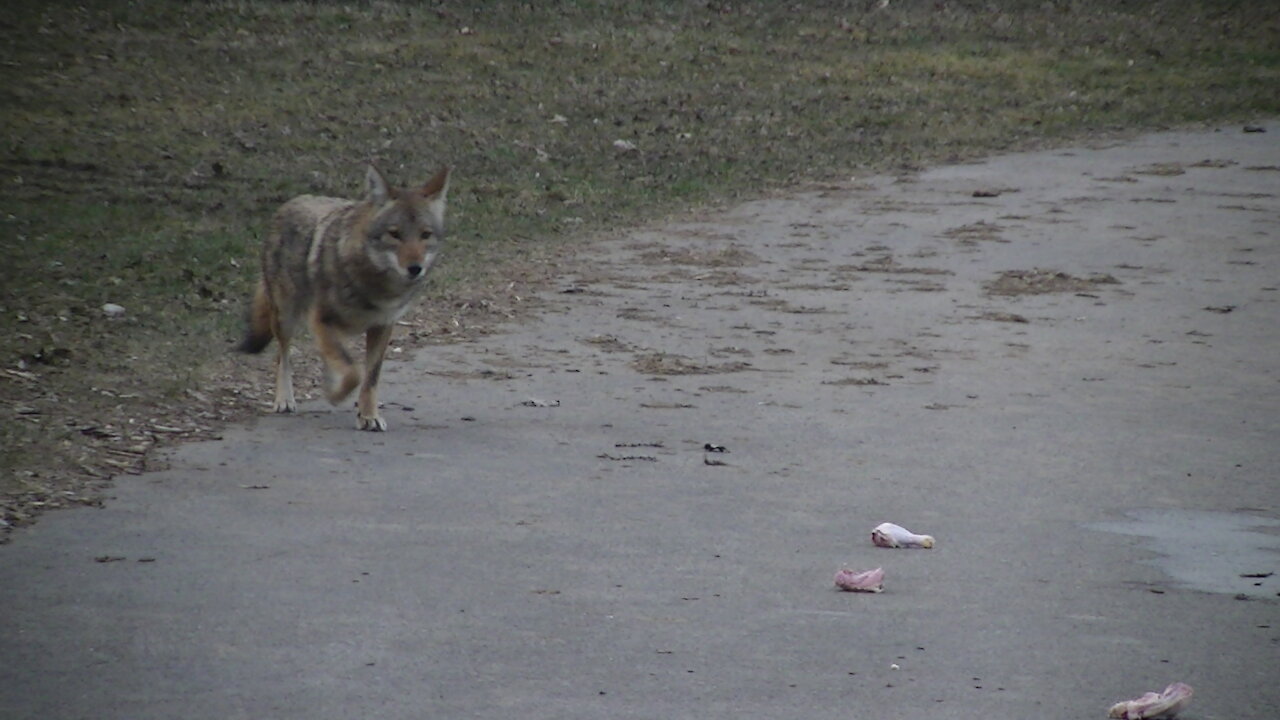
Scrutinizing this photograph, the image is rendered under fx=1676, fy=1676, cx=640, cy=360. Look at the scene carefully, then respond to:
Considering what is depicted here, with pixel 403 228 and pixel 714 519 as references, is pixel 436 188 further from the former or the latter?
pixel 714 519

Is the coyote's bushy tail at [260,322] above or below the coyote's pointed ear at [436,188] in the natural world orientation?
below

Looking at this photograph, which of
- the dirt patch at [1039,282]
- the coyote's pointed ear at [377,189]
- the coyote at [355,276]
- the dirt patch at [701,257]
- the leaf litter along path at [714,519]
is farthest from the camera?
the dirt patch at [701,257]

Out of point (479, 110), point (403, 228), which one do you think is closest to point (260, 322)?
point (403, 228)

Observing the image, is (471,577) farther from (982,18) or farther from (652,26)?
(982,18)

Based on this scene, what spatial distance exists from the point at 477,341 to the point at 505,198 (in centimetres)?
501

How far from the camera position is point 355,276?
29.4 ft

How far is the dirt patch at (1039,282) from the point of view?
1261cm

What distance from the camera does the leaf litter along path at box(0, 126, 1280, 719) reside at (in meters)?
5.01

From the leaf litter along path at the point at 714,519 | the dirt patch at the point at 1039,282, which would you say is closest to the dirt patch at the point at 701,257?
the leaf litter along path at the point at 714,519

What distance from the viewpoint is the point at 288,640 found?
17.2ft

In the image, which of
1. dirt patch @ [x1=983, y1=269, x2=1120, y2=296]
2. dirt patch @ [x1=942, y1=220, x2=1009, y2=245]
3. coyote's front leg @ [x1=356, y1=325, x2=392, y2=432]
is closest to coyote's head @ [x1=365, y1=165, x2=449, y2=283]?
coyote's front leg @ [x1=356, y1=325, x2=392, y2=432]

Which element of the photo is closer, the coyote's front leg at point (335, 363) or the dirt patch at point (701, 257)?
the coyote's front leg at point (335, 363)

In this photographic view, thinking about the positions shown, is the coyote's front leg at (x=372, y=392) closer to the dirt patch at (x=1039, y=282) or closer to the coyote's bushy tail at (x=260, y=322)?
the coyote's bushy tail at (x=260, y=322)

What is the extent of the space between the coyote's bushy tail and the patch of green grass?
380mm
